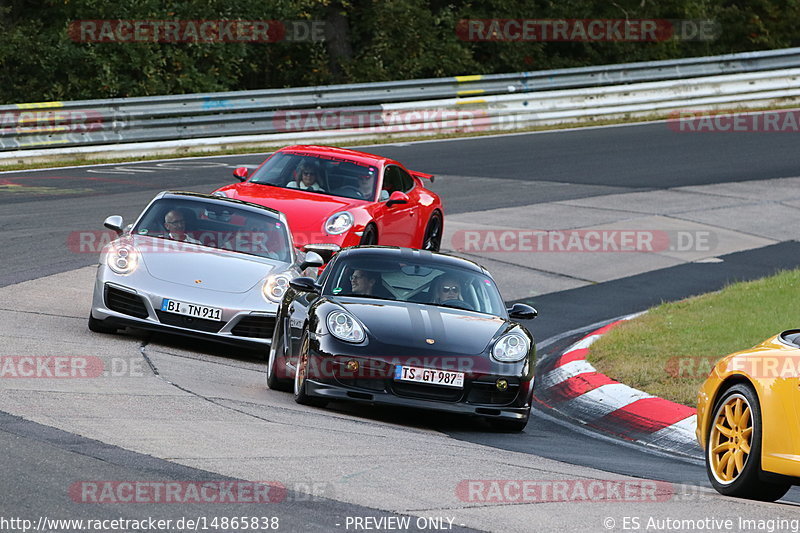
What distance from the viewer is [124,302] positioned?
444 inches

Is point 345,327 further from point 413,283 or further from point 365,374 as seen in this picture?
point 413,283

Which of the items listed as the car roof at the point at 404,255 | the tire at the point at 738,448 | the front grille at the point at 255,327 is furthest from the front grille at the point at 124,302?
the tire at the point at 738,448

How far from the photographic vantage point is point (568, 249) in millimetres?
18219

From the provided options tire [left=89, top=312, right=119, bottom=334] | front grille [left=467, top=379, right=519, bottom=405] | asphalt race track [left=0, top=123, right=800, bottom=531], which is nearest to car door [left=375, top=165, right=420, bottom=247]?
asphalt race track [left=0, top=123, right=800, bottom=531]

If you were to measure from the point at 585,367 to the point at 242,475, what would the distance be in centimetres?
563

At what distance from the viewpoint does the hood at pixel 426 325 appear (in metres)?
9.25

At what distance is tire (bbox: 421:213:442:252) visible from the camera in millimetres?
17234

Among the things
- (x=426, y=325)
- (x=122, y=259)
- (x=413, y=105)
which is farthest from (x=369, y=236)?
(x=413, y=105)

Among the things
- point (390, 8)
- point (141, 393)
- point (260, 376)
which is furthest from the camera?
point (390, 8)

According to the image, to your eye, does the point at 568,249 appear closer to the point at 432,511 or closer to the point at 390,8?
the point at 432,511

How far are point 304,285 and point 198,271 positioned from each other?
1.76m

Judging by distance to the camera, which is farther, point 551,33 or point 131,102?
point 551,33

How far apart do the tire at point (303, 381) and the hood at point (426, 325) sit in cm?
44

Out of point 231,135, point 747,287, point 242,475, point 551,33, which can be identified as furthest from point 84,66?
point 242,475
